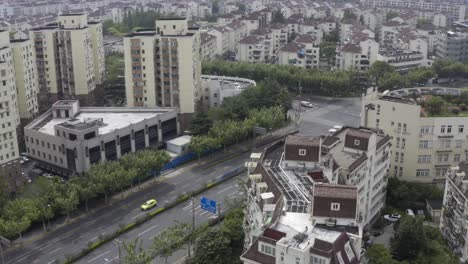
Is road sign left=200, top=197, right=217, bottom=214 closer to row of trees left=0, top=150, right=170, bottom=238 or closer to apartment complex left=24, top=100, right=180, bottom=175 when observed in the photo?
row of trees left=0, top=150, right=170, bottom=238

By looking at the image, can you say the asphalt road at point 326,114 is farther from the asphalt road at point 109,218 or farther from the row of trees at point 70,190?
the row of trees at point 70,190

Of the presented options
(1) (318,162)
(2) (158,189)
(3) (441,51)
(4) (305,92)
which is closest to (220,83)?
(4) (305,92)

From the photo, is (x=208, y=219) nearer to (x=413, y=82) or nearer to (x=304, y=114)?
(x=304, y=114)

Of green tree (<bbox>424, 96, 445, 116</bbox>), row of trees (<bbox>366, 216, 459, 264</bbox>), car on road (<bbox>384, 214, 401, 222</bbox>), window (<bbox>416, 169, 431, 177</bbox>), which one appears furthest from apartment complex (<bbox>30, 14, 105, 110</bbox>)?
row of trees (<bbox>366, 216, 459, 264</bbox>)

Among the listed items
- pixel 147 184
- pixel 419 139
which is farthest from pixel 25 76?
pixel 419 139

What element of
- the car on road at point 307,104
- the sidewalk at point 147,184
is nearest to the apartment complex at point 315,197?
the sidewalk at point 147,184
